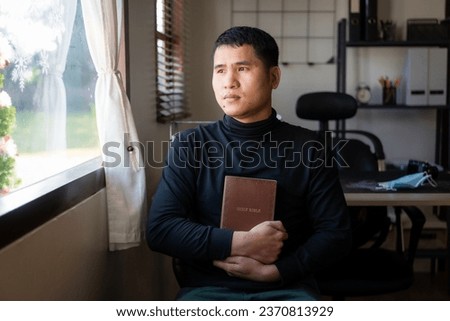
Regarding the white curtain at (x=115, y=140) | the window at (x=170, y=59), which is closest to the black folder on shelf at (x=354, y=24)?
the window at (x=170, y=59)

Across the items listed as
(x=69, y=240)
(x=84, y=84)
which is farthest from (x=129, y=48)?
(x=69, y=240)

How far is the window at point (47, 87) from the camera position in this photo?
167cm

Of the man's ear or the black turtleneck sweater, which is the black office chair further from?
the man's ear

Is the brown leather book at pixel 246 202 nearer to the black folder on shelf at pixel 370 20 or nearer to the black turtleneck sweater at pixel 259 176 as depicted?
the black turtleneck sweater at pixel 259 176

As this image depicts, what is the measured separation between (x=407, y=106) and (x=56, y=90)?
2749mm

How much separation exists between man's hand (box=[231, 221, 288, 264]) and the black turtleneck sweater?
50mm

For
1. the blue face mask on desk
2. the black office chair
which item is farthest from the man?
the blue face mask on desk

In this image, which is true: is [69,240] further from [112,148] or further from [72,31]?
[72,31]

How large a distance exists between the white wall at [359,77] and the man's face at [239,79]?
299cm

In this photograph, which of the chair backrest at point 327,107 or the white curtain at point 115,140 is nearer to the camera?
the white curtain at point 115,140

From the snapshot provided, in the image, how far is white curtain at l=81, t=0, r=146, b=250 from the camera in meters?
1.98

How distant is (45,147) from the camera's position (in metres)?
1.94

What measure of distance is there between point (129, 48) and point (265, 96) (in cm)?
105

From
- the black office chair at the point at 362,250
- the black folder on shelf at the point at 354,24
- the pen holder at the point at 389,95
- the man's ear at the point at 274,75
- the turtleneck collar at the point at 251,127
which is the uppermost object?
the black folder on shelf at the point at 354,24
